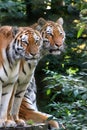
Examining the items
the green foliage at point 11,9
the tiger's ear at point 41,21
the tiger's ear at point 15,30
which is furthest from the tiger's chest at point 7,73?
the green foliage at point 11,9

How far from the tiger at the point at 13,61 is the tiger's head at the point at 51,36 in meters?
0.56

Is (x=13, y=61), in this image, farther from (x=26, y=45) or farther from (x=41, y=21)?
(x=41, y=21)

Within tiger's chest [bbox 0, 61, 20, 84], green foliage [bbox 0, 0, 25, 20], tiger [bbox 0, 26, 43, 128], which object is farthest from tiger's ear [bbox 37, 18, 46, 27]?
green foliage [bbox 0, 0, 25, 20]

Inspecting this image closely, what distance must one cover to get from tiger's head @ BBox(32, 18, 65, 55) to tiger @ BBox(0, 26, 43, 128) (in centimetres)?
56

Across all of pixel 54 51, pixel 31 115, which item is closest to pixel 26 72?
pixel 54 51

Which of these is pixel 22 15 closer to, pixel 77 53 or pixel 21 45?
pixel 77 53

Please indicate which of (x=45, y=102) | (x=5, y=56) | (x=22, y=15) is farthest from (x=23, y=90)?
(x=22, y=15)

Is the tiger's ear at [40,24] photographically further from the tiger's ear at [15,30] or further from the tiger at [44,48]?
the tiger's ear at [15,30]

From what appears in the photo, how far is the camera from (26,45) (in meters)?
6.37

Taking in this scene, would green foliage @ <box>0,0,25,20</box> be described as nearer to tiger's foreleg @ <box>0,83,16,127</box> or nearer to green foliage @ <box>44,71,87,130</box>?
tiger's foreleg @ <box>0,83,16,127</box>

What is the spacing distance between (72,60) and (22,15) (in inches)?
51.7

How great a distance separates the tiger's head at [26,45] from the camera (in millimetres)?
6285

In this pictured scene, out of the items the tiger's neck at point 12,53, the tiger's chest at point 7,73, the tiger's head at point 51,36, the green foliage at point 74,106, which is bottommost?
the green foliage at point 74,106

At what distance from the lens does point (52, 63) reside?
36.7 feet
